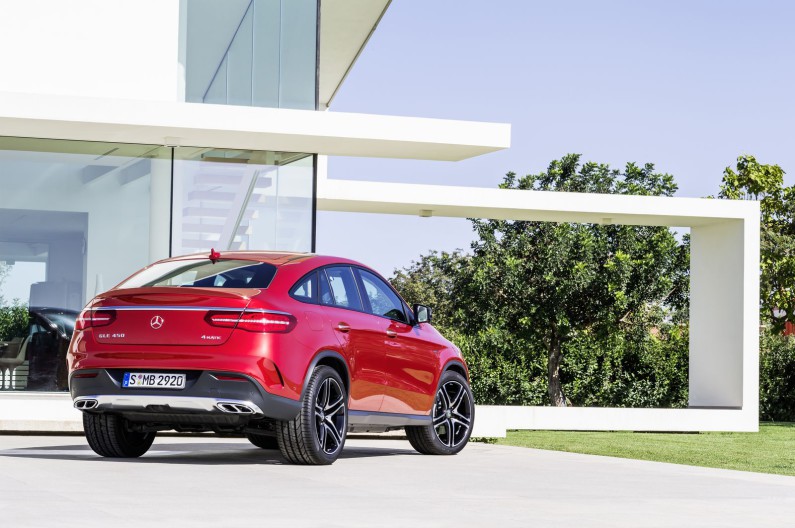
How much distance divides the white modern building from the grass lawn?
1.20 metres

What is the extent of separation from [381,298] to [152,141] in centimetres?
635

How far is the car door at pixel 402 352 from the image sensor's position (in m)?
9.72

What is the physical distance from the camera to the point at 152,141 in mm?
15375

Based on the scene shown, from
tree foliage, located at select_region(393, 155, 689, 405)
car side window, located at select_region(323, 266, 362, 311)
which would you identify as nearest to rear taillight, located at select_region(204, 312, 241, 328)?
car side window, located at select_region(323, 266, 362, 311)

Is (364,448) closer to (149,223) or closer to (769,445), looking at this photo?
(149,223)

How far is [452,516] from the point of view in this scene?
6016mm

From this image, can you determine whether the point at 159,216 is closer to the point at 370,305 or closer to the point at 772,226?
the point at 370,305

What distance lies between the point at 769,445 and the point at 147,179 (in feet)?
28.4

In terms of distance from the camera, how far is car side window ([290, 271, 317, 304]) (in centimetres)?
872

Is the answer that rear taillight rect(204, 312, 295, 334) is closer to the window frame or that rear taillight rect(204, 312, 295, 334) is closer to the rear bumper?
the rear bumper

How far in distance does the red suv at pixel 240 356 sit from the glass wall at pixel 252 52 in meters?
6.77

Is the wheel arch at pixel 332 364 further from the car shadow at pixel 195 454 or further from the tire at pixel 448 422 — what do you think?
the tire at pixel 448 422

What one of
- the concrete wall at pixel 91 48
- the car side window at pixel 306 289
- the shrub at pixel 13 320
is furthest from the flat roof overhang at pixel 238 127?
the car side window at pixel 306 289

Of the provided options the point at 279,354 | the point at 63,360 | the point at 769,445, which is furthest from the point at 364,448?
the point at 769,445
